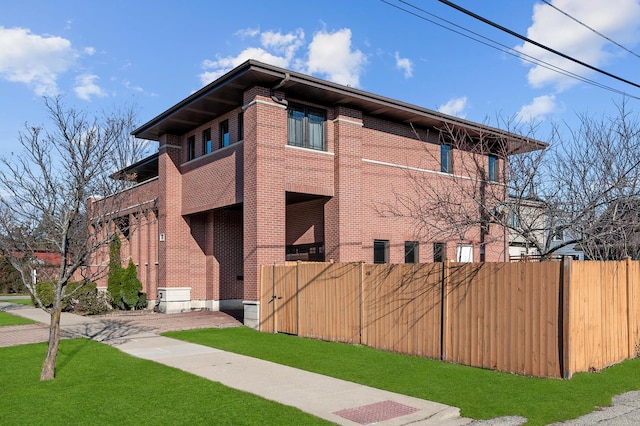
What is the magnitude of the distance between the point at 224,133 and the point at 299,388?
12.8 m

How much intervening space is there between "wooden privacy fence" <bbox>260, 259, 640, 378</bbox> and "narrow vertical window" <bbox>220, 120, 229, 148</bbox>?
7.53 m

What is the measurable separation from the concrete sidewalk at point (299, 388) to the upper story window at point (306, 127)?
7.42m

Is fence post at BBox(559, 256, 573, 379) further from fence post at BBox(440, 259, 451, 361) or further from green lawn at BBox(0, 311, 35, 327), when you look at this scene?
green lawn at BBox(0, 311, 35, 327)

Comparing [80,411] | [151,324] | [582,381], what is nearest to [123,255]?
[151,324]

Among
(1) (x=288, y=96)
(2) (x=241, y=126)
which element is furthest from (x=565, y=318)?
(2) (x=241, y=126)

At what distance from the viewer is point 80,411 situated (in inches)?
285

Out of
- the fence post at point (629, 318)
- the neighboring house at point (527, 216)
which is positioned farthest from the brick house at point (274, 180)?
the fence post at point (629, 318)

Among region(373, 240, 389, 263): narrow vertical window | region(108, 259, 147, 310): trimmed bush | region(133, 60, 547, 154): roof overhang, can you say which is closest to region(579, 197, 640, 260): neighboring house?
region(133, 60, 547, 154): roof overhang

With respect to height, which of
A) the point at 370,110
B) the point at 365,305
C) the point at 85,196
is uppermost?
the point at 370,110

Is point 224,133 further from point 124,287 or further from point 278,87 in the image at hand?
point 124,287

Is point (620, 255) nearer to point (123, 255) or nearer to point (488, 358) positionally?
point (488, 358)

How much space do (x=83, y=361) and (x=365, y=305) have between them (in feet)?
19.6

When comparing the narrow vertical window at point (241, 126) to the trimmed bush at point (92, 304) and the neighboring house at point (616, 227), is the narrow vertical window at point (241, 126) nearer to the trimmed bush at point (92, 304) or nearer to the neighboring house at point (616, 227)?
the trimmed bush at point (92, 304)

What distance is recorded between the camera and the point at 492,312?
10.1 meters
